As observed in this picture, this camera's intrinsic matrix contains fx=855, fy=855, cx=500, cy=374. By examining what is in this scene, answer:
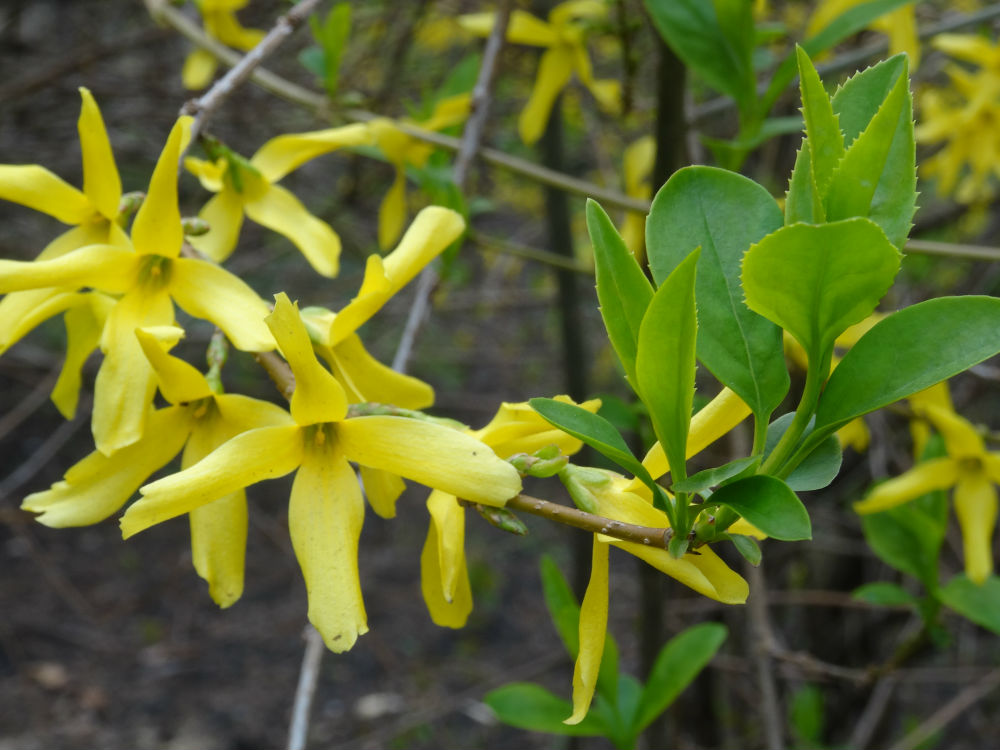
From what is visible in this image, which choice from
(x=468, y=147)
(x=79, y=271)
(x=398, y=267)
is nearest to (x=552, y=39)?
(x=468, y=147)

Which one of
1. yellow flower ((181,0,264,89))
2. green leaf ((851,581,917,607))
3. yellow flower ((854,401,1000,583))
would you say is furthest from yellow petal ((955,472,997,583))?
yellow flower ((181,0,264,89))

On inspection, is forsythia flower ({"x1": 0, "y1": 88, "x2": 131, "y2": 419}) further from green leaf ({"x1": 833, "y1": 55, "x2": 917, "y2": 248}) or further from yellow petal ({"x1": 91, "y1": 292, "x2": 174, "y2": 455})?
green leaf ({"x1": 833, "y1": 55, "x2": 917, "y2": 248})

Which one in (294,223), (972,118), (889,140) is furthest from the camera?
(972,118)

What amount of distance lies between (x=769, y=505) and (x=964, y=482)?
36.2 inches

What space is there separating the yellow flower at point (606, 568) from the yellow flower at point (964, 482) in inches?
26.2

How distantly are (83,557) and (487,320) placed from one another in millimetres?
2413

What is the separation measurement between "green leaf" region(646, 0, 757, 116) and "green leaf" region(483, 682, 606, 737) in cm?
82

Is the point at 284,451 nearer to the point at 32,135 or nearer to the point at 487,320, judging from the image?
the point at 32,135

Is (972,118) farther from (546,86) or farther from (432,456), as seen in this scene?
(432,456)

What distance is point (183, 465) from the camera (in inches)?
30.6

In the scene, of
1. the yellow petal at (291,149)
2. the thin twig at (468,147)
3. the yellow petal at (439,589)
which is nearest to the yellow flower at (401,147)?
the thin twig at (468,147)

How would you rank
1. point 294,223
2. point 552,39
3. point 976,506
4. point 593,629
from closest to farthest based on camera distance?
point 593,629 → point 294,223 → point 976,506 → point 552,39

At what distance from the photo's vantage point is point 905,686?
10.1 ft

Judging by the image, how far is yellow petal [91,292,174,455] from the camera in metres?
0.71
